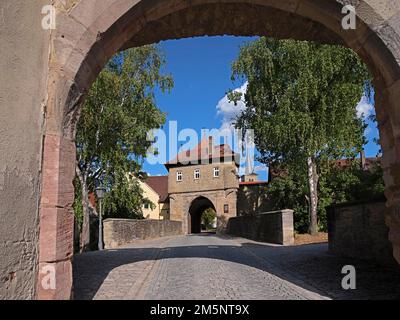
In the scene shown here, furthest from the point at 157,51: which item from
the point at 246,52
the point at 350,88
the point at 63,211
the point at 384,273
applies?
the point at 63,211

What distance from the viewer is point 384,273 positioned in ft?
24.3

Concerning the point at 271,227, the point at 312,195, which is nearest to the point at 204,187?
the point at 312,195

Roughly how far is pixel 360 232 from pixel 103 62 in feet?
24.7

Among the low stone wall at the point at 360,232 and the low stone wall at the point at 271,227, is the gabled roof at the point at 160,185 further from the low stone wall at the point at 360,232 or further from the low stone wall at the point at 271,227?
the low stone wall at the point at 360,232

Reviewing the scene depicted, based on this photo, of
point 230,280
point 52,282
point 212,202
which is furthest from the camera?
point 212,202

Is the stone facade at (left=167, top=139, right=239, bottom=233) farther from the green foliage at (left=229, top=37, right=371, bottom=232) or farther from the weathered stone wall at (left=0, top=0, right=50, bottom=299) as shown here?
the weathered stone wall at (left=0, top=0, right=50, bottom=299)

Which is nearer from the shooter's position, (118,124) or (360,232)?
(360,232)

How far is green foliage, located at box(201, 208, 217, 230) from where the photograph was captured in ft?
222

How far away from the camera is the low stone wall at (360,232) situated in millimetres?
8391

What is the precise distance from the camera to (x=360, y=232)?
9.49 metres

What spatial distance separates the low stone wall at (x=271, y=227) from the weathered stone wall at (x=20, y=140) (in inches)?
545

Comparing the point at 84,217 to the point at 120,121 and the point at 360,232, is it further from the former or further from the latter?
the point at 360,232

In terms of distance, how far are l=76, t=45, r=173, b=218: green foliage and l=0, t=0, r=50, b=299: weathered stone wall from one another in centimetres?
1457
